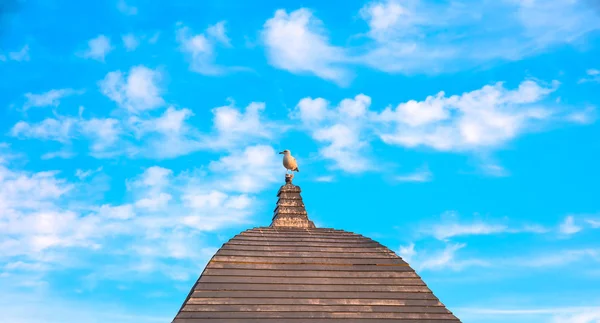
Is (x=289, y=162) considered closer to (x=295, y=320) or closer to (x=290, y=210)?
(x=290, y=210)

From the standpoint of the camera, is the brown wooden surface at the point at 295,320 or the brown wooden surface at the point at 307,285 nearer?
the brown wooden surface at the point at 295,320

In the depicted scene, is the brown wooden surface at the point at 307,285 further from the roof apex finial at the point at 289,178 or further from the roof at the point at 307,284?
the roof apex finial at the point at 289,178

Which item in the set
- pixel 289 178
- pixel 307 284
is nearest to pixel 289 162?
pixel 289 178

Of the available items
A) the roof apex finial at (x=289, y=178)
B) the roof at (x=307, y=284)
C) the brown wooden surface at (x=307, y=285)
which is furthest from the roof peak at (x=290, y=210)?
the brown wooden surface at (x=307, y=285)

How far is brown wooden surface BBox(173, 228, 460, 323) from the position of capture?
70.5ft

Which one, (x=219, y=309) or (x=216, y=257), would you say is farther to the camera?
(x=216, y=257)

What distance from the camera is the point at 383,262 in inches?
941

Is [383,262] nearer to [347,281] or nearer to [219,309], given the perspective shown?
[347,281]

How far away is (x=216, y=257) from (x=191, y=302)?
7.08ft

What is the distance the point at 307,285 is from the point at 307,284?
4cm

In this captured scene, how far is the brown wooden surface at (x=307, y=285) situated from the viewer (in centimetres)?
2148

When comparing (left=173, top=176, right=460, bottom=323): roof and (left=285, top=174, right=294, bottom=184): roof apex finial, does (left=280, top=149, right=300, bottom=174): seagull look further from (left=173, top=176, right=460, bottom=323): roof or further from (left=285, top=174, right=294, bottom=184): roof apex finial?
(left=173, top=176, right=460, bottom=323): roof

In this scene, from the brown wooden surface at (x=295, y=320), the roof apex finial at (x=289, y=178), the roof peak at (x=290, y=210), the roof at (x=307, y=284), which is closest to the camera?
the brown wooden surface at (x=295, y=320)

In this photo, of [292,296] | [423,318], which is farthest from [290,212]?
[423,318]
